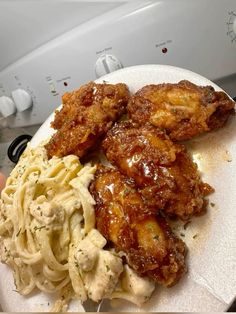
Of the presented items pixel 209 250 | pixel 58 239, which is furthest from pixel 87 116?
pixel 209 250

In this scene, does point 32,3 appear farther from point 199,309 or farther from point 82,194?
point 199,309

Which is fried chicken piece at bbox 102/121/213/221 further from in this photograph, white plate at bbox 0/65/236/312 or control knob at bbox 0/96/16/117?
control knob at bbox 0/96/16/117

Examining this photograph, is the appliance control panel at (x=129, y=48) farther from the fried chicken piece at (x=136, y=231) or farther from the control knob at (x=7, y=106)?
the fried chicken piece at (x=136, y=231)

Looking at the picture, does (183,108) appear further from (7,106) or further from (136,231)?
(7,106)

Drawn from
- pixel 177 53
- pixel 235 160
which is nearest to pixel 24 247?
pixel 235 160

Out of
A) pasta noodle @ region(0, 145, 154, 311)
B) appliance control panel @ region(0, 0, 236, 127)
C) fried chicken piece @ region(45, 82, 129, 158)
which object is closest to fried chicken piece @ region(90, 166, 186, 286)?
pasta noodle @ region(0, 145, 154, 311)

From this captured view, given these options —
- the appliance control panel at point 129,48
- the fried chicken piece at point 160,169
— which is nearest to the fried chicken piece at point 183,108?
the fried chicken piece at point 160,169
